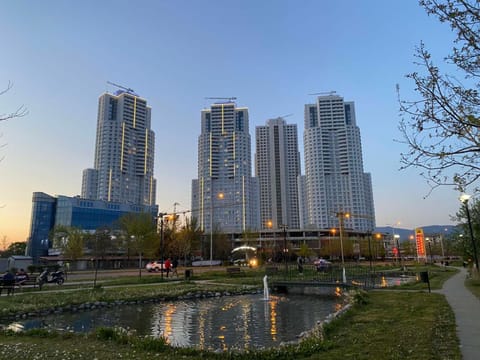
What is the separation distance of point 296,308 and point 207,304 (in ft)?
16.0

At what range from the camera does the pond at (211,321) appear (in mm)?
10602

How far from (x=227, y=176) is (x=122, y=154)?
165ft

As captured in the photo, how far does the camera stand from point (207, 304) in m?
18.9

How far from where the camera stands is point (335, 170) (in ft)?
555

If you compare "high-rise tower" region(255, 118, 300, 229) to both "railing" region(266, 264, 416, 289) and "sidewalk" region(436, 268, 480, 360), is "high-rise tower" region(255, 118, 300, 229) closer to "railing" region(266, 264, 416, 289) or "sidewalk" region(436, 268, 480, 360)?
"railing" region(266, 264, 416, 289)

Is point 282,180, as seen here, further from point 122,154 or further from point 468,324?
point 468,324

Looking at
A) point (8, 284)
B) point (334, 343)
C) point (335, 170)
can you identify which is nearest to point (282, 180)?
point (335, 170)

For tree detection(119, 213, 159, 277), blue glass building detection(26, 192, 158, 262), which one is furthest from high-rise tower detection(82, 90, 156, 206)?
tree detection(119, 213, 159, 277)

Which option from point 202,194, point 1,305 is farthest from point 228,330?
point 202,194

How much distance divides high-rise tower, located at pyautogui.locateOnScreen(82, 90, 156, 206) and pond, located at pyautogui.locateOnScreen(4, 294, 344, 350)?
152 meters

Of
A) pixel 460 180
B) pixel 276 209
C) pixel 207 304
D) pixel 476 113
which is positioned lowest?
pixel 207 304

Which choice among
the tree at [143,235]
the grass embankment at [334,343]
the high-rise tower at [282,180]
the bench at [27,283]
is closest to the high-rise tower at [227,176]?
the high-rise tower at [282,180]

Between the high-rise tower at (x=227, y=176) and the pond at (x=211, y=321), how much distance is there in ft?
462

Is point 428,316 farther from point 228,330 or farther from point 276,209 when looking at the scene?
point 276,209
